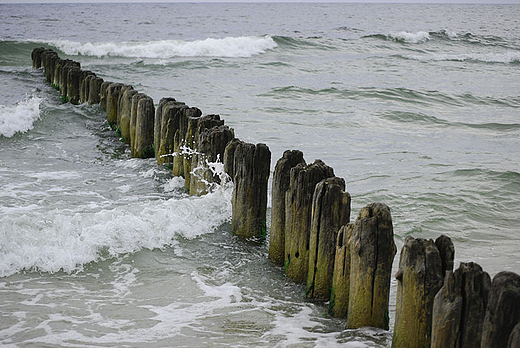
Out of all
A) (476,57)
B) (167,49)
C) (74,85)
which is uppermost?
(476,57)

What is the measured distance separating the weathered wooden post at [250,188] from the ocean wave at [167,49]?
864 inches

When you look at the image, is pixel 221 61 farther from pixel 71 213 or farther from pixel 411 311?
pixel 411 311

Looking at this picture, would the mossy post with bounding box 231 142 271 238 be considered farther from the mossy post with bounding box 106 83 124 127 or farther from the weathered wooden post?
the mossy post with bounding box 106 83 124 127

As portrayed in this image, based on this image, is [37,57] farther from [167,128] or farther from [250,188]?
[250,188]

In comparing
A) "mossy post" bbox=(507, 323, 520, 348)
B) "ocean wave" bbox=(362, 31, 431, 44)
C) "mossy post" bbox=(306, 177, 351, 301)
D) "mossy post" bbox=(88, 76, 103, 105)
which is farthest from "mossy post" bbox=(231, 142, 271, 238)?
"ocean wave" bbox=(362, 31, 431, 44)

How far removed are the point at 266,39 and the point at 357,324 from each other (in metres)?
29.0

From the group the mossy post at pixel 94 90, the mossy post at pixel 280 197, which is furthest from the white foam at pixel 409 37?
the mossy post at pixel 280 197

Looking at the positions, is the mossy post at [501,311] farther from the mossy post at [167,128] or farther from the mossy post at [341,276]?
the mossy post at [167,128]

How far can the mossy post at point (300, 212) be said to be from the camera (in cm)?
443

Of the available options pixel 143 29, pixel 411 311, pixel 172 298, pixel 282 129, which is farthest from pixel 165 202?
pixel 143 29

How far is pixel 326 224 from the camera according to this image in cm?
416

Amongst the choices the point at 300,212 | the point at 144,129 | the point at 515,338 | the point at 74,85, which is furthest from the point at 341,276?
the point at 74,85

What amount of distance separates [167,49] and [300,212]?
82.0 feet

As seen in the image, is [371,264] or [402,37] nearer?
[371,264]
